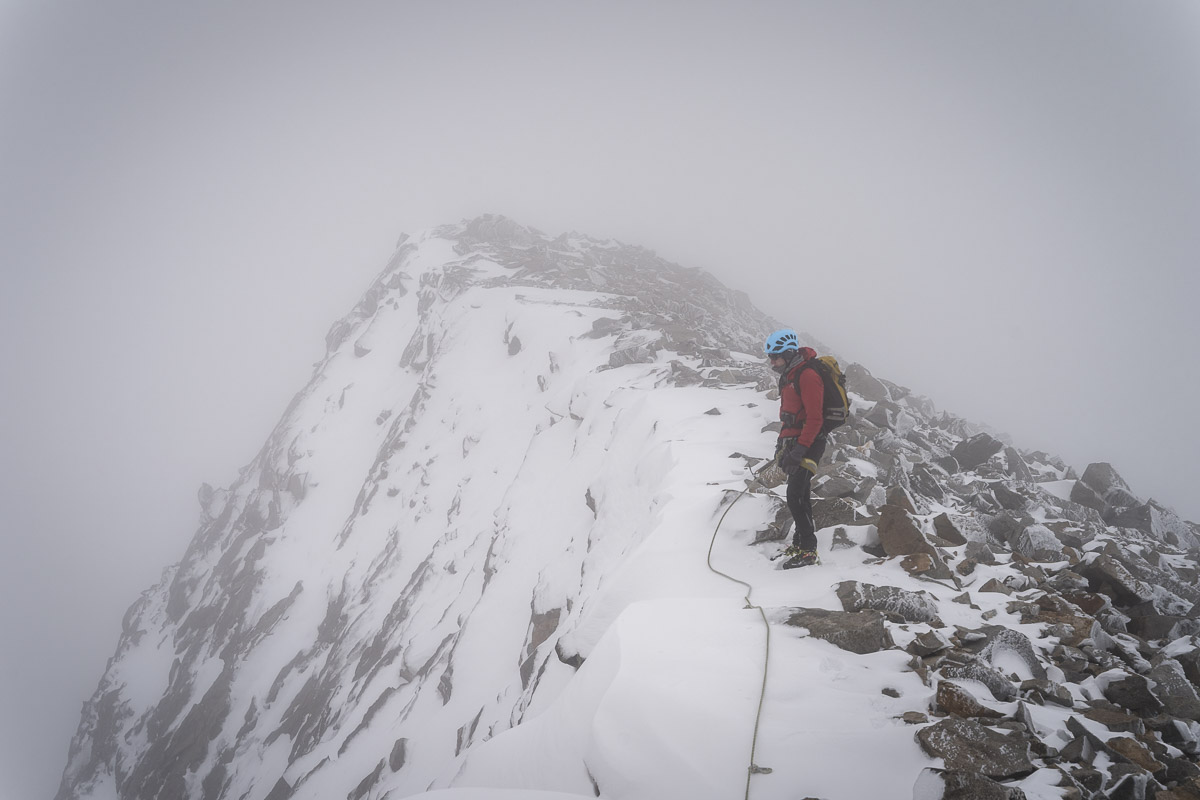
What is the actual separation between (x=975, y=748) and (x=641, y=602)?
4.01 meters

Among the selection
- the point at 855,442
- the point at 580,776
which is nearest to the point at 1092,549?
the point at 855,442

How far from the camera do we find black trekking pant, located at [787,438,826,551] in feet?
21.7

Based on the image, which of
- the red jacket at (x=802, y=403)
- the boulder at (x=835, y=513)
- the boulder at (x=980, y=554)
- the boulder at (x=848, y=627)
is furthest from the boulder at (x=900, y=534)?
the red jacket at (x=802, y=403)

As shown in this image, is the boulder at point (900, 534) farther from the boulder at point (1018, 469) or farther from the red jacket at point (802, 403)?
the boulder at point (1018, 469)

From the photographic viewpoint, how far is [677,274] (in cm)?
3988

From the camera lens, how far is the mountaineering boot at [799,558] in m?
6.91

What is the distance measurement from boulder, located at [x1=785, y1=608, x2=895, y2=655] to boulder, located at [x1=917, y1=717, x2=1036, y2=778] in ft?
3.71

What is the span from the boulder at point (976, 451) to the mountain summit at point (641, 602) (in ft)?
0.21

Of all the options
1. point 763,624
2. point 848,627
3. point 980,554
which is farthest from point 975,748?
point 980,554

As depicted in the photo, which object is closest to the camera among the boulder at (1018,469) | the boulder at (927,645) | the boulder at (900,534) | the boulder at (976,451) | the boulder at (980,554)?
the boulder at (927,645)

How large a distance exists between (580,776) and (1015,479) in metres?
12.5

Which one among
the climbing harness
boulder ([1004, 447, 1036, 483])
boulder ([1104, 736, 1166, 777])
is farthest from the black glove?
boulder ([1004, 447, 1036, 483])

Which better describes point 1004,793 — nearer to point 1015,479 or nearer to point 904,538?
point 904,538

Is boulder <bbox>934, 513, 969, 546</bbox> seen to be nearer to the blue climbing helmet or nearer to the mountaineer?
the mountaineer
